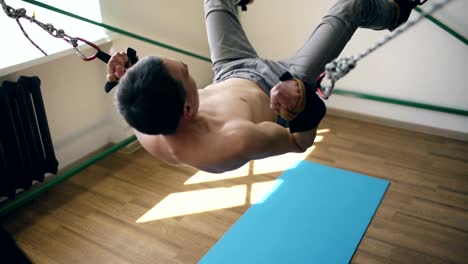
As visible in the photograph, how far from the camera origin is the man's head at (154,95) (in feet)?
4.96

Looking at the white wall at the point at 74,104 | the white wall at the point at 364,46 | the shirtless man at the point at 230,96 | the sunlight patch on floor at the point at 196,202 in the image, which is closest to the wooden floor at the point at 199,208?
the sunlight patch on floor at the point at 196,202

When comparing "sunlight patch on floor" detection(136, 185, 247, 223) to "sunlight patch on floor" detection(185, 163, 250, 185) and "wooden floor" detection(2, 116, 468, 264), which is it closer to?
"wooden floor" detection(2, 116, 468, 264)

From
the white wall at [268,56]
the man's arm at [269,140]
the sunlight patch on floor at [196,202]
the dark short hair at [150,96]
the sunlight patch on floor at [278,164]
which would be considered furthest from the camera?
the sunlight patch on floor at [278,164]

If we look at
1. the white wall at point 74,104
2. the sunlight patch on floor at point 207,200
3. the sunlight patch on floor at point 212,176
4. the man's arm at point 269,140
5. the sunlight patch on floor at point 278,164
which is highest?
the man's arm at point 269,140

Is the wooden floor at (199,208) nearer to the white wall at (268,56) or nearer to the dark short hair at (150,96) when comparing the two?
the white wall at (268,56)

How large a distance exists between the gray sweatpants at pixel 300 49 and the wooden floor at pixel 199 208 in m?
1.17

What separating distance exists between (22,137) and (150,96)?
1853mm

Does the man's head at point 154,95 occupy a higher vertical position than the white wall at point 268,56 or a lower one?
higher

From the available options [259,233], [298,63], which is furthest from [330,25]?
[259,233]

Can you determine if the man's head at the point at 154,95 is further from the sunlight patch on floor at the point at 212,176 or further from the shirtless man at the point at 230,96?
the sunlight patch on floor at the point at 212,176

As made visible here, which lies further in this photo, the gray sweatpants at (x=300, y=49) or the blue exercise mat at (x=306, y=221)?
the blue exercise mat at (x=306, y=221)

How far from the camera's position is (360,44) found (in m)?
4.07

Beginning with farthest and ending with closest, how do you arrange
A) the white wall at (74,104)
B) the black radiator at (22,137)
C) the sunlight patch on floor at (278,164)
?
1. the sunlight patch on floor at (278,164)
2. the white wall at (74,104)
3. the black radiator at (22,137)

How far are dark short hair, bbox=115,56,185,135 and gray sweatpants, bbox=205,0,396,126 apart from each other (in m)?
0.63
